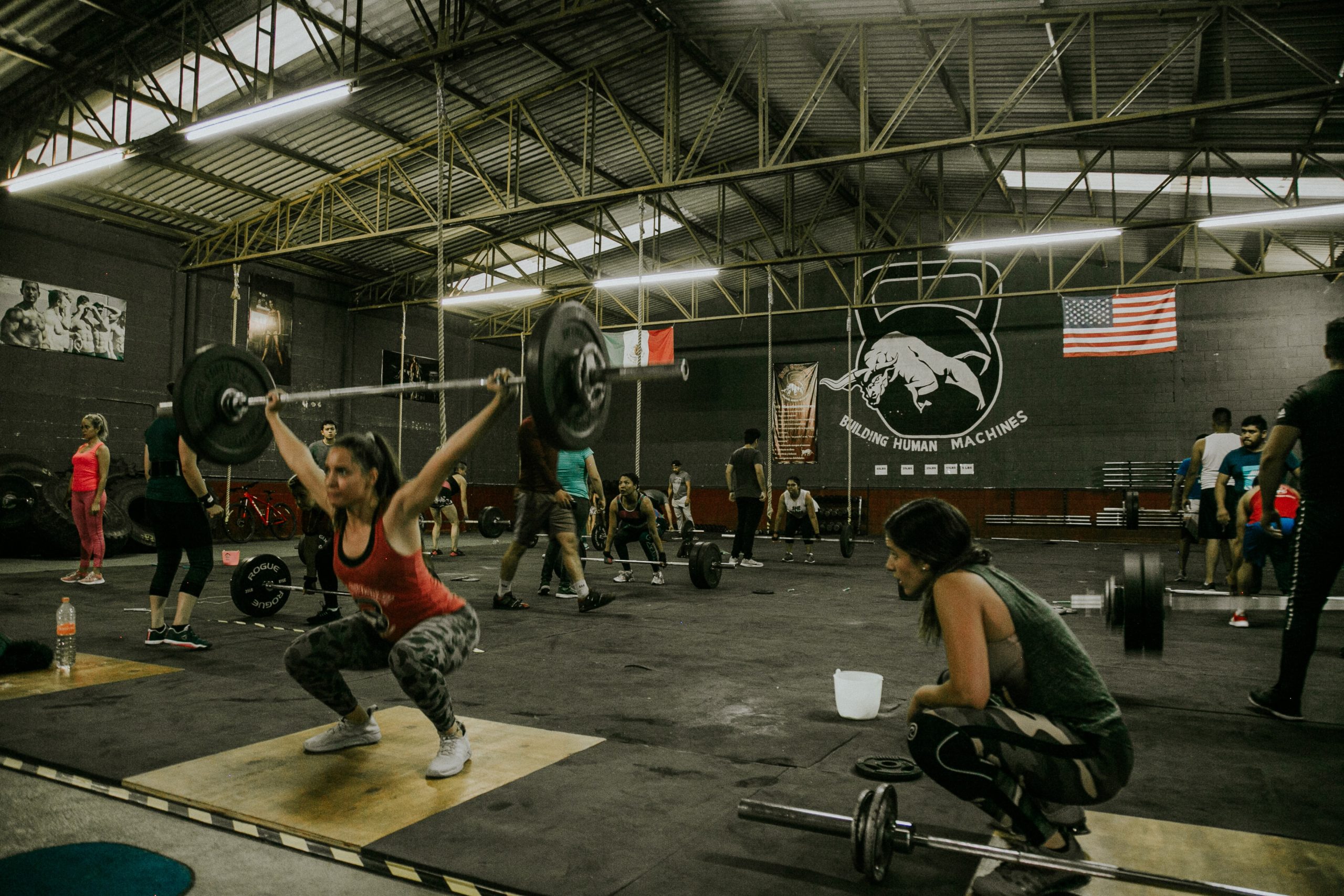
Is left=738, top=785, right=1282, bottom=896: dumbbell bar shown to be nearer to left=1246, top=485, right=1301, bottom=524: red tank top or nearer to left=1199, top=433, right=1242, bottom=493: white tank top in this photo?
left=1246, top=485, right=1301, bottom=524: red tank top

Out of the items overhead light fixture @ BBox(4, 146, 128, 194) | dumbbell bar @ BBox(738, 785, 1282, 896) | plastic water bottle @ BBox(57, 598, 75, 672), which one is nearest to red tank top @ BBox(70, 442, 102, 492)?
overhead light fixture @ BBox(4, 146, 128, 194)

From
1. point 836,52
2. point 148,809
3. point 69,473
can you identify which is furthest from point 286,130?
point 148,809

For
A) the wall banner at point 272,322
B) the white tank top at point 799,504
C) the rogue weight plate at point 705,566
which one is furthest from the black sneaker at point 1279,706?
the wall banner at point 272,322

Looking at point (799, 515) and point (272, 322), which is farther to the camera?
point (272, 322)

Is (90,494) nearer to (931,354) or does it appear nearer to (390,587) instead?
(390,587)

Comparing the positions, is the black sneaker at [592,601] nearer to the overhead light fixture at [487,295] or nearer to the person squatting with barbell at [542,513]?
the person squatting with barbell at [542,513]

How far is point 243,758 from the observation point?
228 centimetres

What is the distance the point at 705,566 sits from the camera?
663 centimetres

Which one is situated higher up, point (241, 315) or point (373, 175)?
point (373, 175)

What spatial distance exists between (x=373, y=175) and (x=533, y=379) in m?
9.20

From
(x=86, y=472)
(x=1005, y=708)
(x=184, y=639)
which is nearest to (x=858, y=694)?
→ (x=1005, y=708)

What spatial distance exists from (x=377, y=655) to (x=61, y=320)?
961 cm

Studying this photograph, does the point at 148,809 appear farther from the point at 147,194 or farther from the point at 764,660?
the point at 147,194

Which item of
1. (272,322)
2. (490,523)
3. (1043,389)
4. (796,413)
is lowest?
(490,523)
